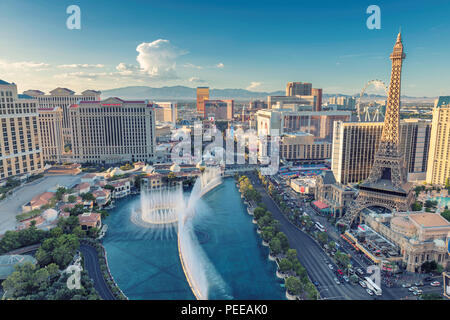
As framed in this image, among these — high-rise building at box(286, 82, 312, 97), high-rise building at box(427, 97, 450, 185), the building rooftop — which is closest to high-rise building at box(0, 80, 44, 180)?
the building rooftop

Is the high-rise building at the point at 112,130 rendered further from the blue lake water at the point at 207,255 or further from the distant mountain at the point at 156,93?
the blue lake water at the point at 207,255

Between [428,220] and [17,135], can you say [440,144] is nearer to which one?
[428,220]

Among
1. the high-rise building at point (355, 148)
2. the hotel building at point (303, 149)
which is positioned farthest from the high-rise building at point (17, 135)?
the hotel building at point (303, 149)

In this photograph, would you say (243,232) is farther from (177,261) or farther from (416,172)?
(416,172)

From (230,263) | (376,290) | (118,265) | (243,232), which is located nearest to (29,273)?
(118,265)

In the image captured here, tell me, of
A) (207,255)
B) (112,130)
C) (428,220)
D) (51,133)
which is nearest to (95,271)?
(207,255)

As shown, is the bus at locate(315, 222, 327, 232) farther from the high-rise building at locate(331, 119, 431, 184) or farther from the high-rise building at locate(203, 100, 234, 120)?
the high-rise building at locate(203, 100, 234, 120)
